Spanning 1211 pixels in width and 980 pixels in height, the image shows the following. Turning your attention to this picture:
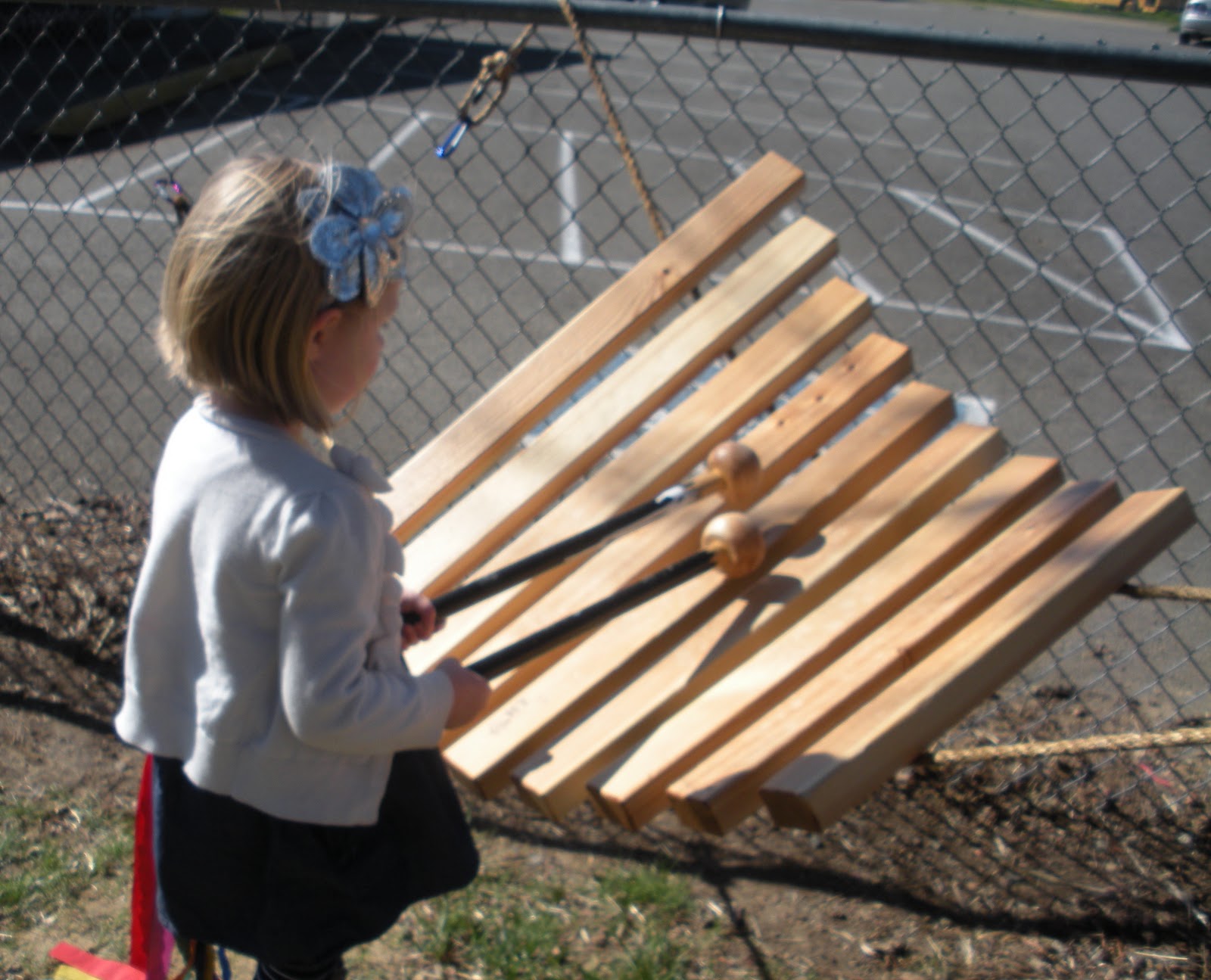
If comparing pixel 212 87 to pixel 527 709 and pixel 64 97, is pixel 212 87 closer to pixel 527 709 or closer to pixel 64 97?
pixel 64 97

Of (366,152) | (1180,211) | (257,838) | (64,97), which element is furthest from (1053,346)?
(64,97)

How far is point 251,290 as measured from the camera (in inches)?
53.4

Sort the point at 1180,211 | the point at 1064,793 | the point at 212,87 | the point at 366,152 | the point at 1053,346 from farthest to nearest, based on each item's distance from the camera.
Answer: the point at 212,87 < the point at 366,152 < the point at 1180,211 < the point at 1053,346 < the point at 1064,793

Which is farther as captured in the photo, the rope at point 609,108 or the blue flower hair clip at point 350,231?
the rope at point 609,108

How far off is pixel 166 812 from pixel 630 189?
892cm

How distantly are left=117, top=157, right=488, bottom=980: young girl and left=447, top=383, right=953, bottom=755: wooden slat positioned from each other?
53cm

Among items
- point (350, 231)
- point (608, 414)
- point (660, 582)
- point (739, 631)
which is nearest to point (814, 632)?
point (739, 631)

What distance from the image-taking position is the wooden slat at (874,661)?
1.80 metres

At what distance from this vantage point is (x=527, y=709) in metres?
2.08

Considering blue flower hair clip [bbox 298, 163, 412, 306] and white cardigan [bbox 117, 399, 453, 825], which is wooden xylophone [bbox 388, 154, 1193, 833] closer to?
white cardigan [bbox 117, 399, 453, 825]

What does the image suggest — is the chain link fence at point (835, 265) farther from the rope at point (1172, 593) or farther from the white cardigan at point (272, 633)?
the white cardigan at point (272, 633)

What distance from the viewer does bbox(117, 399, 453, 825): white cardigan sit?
1359 millimetres

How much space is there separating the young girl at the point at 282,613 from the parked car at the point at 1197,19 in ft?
31.9

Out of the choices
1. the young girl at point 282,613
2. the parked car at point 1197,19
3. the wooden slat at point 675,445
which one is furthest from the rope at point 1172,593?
the parked car at point 1197,19
